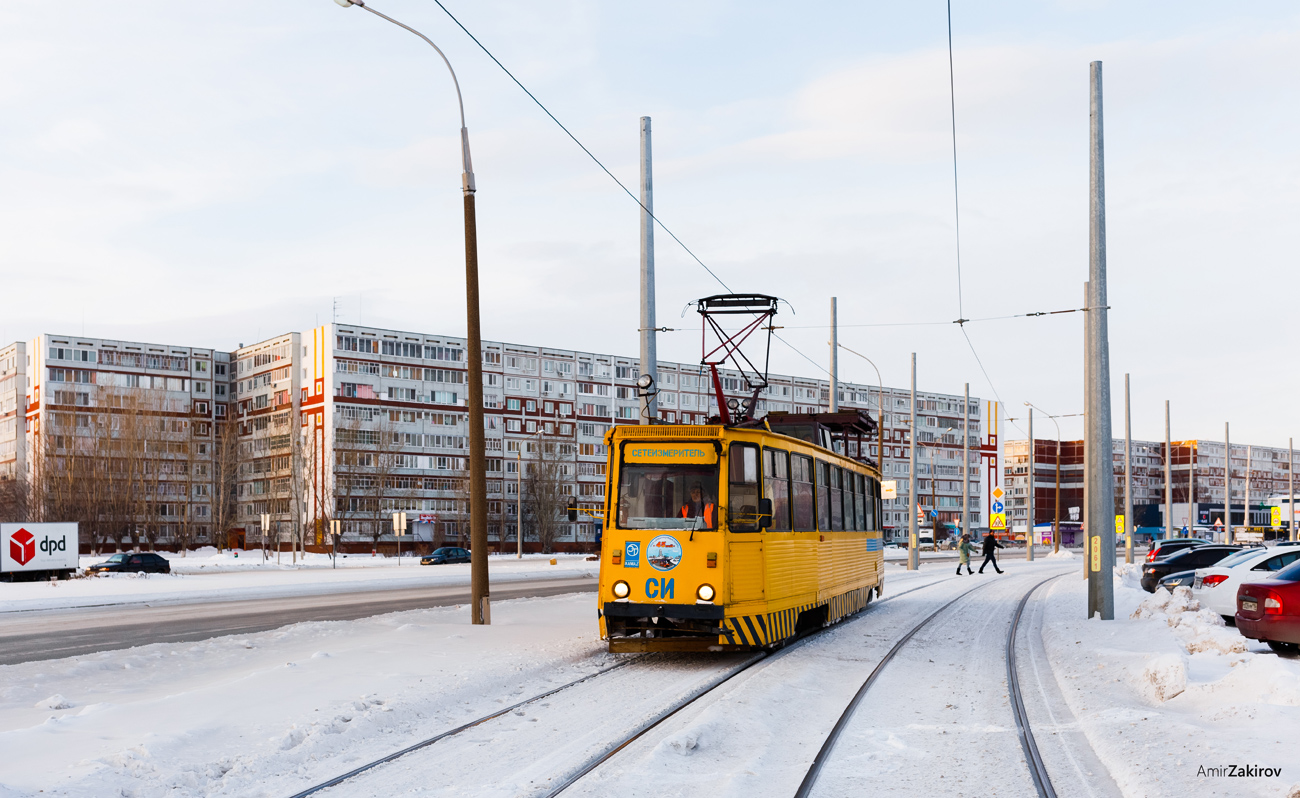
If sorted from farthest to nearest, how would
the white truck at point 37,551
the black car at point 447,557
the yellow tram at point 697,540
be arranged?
the black car at point 447,557, the white truck at point 37,551, the yellow tram at point 697,540

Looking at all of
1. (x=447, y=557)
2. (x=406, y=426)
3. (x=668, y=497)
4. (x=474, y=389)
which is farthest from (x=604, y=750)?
(x=406, y=426)

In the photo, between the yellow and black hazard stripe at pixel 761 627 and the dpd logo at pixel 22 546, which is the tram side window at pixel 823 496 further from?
the dpd logo at pixel 22 546

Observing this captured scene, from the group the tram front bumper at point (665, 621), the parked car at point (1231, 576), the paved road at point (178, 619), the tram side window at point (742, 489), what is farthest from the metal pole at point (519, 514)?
the tram side window at point (742, 489)

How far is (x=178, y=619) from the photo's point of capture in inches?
876

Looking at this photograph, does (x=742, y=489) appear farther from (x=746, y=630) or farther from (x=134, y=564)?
(x=134, y=564)

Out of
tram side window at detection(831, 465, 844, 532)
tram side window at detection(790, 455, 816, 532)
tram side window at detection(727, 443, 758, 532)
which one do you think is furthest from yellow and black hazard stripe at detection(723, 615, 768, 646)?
tram side window at detection(831, 465, 844, 532)

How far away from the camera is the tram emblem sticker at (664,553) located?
1365 centimetres

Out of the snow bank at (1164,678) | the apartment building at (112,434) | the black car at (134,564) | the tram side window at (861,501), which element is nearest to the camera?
the snow bank at (1164,678)

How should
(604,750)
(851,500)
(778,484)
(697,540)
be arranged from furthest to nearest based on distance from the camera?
(851,500) < (778,484) < (697,540) < (604,750)

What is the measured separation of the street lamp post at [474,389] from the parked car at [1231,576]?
12.2 meters

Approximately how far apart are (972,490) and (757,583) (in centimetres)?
14251

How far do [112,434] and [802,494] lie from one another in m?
83.6

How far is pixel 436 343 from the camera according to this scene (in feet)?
345

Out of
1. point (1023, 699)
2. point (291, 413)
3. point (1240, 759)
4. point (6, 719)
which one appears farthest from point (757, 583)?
point (291, 413)
